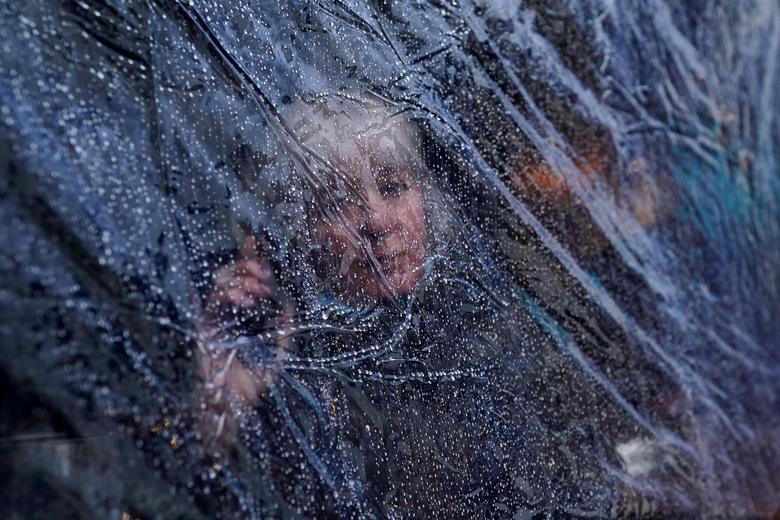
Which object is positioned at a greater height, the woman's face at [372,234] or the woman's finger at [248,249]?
the woman's finger at [248,249]

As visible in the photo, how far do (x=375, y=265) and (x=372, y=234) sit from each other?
4 cm

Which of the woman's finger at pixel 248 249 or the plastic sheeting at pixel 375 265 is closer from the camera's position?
the plastic sheeting at pixel 375 265

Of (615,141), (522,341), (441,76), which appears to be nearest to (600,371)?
(522,341)

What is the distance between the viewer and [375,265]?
2.41 ft

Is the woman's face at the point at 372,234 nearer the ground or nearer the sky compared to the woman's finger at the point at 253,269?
nearer the ground

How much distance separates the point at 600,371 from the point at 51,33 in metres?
0.82

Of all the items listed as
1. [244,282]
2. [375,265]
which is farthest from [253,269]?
[375,265]

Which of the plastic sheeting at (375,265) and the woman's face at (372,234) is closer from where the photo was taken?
the plastic sheeting at (375,265)

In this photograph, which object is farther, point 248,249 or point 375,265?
point 375,265

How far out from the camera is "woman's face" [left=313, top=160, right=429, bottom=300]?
69 centimetres

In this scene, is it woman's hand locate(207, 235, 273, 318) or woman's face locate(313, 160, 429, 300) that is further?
woman's face locate(313, 160, 429, 300)

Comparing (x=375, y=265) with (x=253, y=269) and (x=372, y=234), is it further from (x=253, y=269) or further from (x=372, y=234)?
(x=253, y=269)

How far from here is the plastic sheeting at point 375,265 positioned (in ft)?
1.61

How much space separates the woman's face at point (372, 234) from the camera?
69cm
